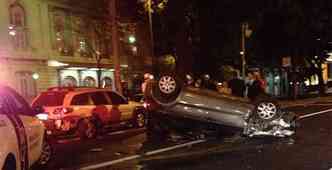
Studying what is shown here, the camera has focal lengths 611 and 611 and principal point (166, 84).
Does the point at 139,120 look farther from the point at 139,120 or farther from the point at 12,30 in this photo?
the point at 12,30

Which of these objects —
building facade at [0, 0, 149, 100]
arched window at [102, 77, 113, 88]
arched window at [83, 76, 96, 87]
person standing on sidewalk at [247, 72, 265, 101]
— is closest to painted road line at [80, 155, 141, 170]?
person standing on sidewalk at [247, 72, 265, 101]

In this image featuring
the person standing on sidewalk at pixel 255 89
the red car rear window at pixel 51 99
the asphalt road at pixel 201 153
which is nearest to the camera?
the asphalt road at pixel 201 153

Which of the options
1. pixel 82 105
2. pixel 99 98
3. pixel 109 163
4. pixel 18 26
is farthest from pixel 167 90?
pixel 18 26

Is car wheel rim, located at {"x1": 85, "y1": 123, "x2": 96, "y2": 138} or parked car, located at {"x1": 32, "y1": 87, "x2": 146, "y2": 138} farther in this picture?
car wheel rim, located at {"x1": 85, "y1": 123, "x2": 96, "y2": 138}

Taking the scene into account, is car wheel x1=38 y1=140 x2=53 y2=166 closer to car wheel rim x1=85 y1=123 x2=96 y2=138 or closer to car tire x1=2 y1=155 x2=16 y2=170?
car tire x1=2 y1=155 x2=16 y2=170

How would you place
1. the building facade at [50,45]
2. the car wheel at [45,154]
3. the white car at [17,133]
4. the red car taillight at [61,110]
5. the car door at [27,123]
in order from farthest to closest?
the building facade at [50,45] → the red car taillight at [61,110] → the car wheel at [45,154] → the car door at [27,123] → the white car at [17,133]

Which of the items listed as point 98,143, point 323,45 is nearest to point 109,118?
point 98,143

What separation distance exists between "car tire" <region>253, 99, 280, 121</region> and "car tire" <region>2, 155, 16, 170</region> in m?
7.61

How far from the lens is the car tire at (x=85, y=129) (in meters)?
17.0

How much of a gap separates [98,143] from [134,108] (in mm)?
4424

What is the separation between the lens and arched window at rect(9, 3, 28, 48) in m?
31.9

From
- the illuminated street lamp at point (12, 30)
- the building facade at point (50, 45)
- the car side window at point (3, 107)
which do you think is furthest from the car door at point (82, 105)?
the illuminated street lamp at point (12, 30)

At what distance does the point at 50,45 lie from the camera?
3462cm

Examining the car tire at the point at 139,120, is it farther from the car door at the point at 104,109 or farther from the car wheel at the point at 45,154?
the car wheel at the point at 45,154
